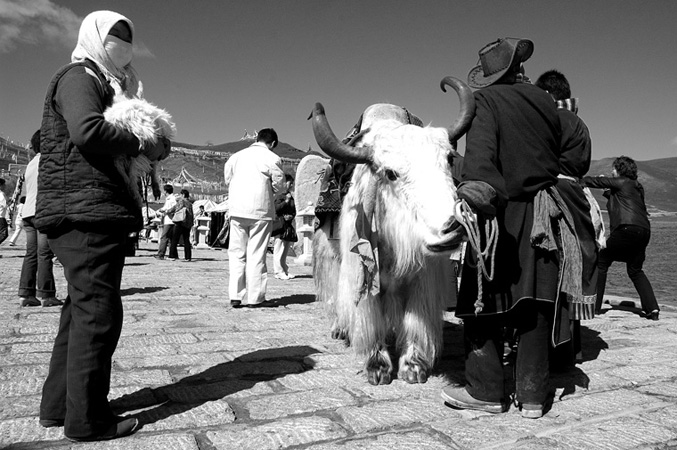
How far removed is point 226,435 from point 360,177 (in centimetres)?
184

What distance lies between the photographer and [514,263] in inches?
114

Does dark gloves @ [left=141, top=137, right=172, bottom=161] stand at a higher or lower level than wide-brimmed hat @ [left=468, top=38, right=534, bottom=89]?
lower

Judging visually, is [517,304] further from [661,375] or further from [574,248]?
[661,375]

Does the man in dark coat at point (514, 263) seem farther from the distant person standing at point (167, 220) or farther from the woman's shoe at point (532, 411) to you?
the distant person standing at point (167, 220)

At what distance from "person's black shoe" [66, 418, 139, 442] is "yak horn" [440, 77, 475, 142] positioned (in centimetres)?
240

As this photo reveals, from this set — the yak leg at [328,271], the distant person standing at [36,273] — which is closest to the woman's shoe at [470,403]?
the yak leg at [328,271]

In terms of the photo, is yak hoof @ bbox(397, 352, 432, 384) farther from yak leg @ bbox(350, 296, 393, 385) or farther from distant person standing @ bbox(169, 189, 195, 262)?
distant person standing @ bbox(169, 189, 195, 262)

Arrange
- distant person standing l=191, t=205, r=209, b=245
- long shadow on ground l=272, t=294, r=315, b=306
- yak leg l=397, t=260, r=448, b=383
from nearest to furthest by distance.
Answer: yak leg l=397, t=260, r=448, b=383 → long shadow on ground l=272, t=294, r=315, b=306 → distant person standing l=191, t=205, r=209, b=245

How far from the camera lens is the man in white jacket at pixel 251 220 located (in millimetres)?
6328

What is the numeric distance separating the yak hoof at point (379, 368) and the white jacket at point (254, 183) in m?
3.33

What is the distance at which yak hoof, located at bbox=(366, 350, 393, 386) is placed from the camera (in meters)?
3.32

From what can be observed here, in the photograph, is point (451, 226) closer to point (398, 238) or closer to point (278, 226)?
point (398, 238)

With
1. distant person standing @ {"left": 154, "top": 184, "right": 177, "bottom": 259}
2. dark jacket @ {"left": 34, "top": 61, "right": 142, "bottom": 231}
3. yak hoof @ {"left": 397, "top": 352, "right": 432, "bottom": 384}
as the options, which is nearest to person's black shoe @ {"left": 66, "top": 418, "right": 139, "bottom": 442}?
dark jacket @ {"left": 34, "top": 61, "right": 142, "bottom": 231}

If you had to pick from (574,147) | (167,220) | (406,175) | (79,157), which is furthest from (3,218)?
(574,147)
